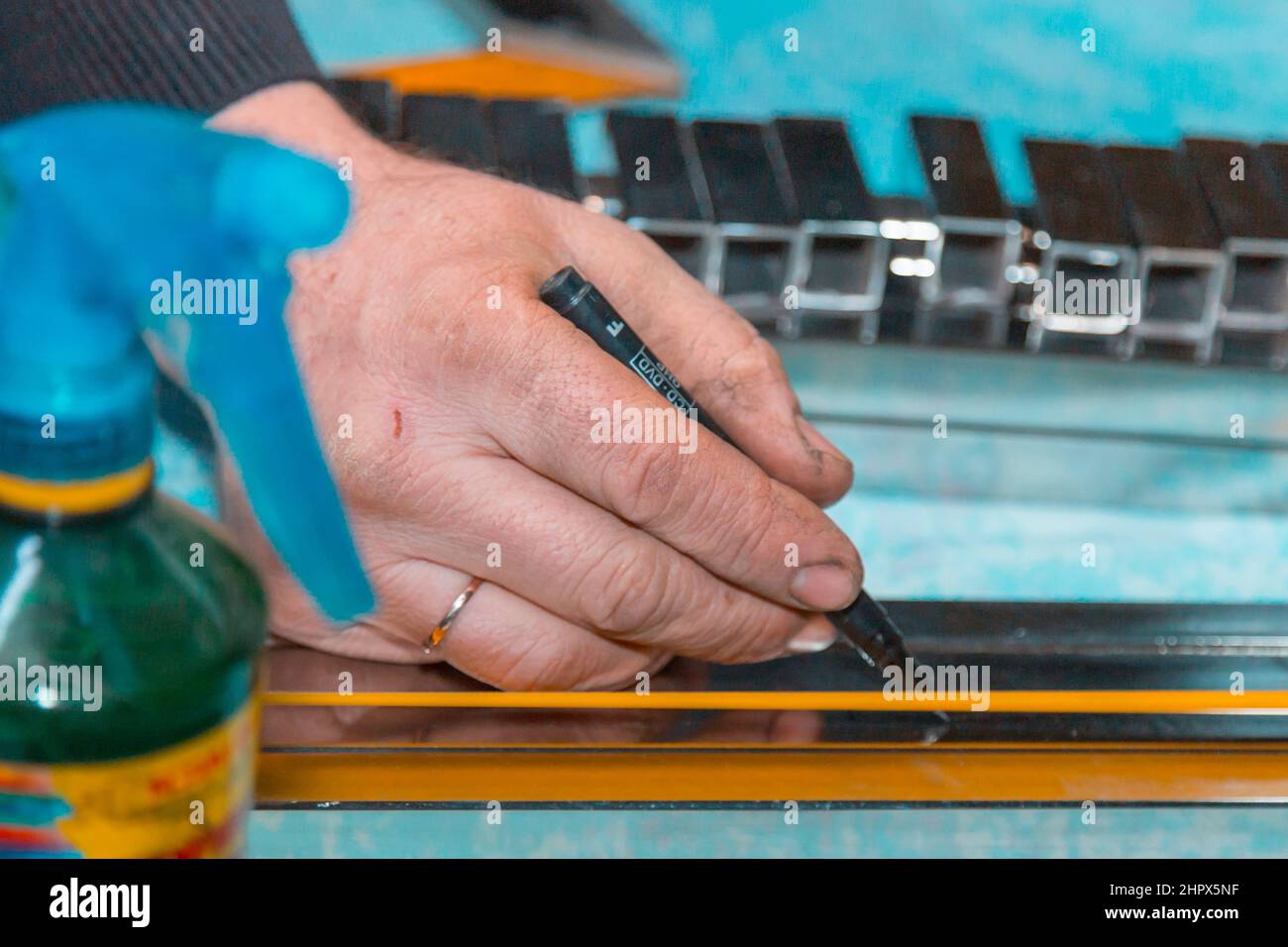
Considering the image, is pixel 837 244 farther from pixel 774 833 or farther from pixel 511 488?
pixel 774 833

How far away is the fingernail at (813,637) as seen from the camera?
2.49 ft

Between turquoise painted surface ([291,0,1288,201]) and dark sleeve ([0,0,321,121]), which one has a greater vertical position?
turquoise painted surface ([291,0,1288,201])

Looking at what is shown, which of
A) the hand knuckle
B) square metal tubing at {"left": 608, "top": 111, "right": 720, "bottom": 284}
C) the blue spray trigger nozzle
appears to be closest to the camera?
the blue spray trigger nozzle

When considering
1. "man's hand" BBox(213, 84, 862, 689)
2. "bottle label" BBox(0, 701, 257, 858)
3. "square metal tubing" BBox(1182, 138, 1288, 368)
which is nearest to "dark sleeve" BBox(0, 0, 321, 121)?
"man's hand" BBox(213, 84, 862, 689)

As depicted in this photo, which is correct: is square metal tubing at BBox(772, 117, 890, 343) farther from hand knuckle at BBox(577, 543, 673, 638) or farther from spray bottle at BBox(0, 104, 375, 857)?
spray bottle at BBox(0, 104, 375, 857)

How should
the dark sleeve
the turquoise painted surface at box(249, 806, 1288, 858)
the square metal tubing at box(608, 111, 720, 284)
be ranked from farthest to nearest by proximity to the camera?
1. the square metal tubing at box(608, 111, 720, 284)
2. the dark sleeve
3. the turquoise painted surface at box(249, 806, 1288, 858)

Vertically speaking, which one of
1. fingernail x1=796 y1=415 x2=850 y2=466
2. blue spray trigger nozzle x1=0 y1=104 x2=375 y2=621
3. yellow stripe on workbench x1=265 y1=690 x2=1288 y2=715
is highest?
fingernail x1=796 y1=415 x2=850 y2=466

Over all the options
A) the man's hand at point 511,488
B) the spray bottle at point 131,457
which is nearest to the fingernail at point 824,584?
the man's hand at point 511,488

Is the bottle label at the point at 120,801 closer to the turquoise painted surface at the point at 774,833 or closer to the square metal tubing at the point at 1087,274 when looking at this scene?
the turquoise painted surface at the point at 774,833

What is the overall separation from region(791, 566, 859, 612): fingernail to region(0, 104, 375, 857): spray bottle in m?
0.30

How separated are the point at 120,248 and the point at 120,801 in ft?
0.57

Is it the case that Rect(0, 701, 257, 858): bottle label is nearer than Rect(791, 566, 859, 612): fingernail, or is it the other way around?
Rect(0, 701, 257, 858): bottle label

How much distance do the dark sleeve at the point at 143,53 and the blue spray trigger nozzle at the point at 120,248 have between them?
48 cm

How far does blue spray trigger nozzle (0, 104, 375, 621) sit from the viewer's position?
39 cm
